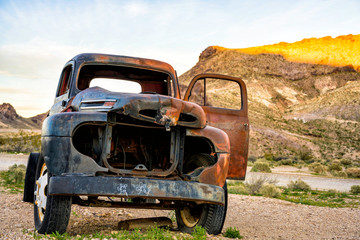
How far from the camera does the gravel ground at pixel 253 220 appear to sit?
21.5 ft

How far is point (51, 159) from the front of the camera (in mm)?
4895

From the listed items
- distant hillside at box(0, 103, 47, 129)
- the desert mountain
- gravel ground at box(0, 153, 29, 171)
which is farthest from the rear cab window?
distant hillside at box(0, 103, 47, 129)

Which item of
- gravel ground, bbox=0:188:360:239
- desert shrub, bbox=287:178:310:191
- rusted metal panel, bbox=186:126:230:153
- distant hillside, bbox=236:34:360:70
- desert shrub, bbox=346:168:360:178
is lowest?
desert shrub, bbox=346:168:360:178

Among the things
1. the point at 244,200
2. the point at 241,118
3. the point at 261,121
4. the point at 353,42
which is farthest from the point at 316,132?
the point at 353,42

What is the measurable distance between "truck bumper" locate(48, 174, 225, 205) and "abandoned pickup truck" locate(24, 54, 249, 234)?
0.01m

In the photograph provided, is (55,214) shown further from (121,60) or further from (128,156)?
(121,60)

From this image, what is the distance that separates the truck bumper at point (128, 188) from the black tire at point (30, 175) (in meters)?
3.67

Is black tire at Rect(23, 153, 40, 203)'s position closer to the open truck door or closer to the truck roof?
the truck roof

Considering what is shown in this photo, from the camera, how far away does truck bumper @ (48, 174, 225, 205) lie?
15.4ft

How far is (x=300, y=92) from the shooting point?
95.6 meters

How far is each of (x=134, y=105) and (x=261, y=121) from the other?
5899 centimetres

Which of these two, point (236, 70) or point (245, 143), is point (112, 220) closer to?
point (245, 143)

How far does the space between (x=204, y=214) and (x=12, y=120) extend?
10671 centimetres

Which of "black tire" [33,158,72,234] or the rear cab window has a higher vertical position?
the rear cab window
